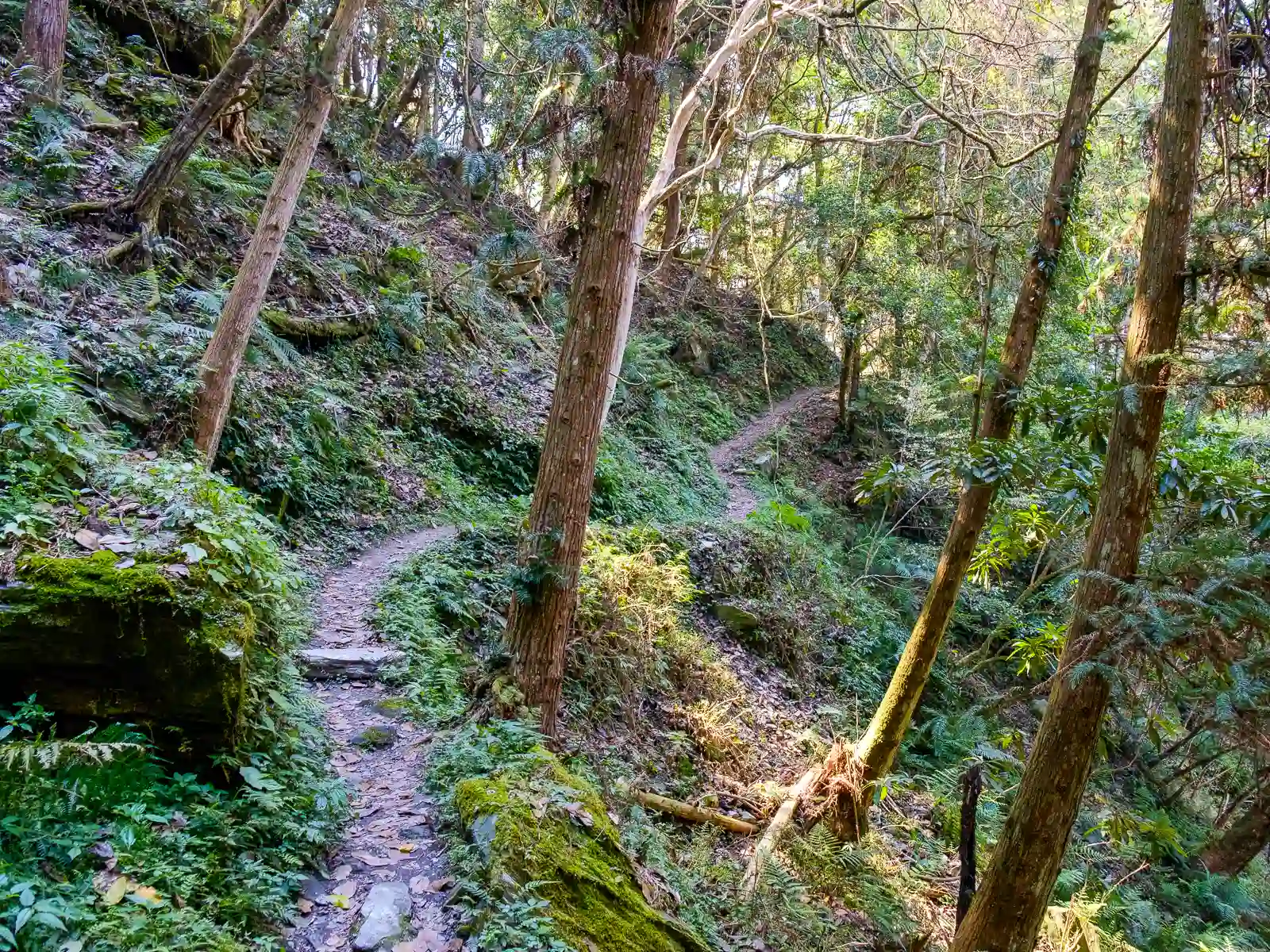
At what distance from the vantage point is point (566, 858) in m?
3.59

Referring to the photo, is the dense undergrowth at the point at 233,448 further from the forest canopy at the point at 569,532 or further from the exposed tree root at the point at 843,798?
the exposed tree root at the point at 843,798

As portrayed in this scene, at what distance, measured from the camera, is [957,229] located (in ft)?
60.1

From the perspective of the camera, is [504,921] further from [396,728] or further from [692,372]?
[692,372]

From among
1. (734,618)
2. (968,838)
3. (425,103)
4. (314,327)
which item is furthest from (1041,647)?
(425,103)

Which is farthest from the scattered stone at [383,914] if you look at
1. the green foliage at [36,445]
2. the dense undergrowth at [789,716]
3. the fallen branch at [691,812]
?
the fallen branch at [691,812]

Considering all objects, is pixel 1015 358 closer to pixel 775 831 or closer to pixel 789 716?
pixel 775 831

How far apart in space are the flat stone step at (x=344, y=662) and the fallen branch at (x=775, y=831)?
3.56 meters

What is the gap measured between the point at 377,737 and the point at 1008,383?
6394mm

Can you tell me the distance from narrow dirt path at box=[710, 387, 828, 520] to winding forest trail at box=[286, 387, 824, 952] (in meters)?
9.54

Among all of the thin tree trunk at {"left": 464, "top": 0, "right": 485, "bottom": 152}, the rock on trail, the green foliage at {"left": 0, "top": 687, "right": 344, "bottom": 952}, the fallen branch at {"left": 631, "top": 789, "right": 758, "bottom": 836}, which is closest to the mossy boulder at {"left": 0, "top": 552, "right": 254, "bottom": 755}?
the green foliage at {"left": 0, "top": 687, "right": 344, "bottom": 952}

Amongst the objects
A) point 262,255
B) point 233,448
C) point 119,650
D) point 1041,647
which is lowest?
point 119,650

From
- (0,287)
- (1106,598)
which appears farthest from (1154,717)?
(0,287)

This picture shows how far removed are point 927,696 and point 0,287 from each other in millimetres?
13717

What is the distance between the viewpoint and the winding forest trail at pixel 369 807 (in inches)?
120
